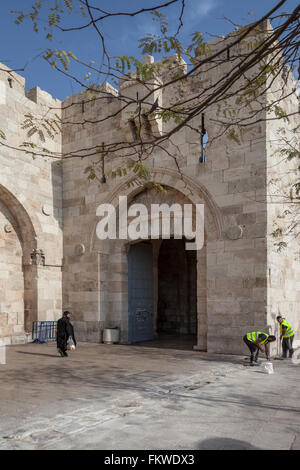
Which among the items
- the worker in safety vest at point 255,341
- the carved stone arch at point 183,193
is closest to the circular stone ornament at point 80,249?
the carved stone arch at point 183,193

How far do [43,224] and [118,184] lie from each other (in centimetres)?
239

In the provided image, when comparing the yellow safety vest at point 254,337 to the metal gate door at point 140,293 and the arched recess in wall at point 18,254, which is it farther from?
the arched recess in wall at point 18,254

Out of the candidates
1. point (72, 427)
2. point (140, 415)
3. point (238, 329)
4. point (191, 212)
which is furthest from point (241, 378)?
point (191, 212)

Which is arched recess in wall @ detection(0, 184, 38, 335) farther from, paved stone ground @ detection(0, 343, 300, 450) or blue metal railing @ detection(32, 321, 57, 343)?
paved stone ground @ detection(0, 343, 300, 450)

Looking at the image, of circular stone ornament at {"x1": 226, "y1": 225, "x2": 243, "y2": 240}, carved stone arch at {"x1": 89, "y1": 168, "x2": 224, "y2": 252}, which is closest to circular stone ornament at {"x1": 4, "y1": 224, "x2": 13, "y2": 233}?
carved stone arch at {"x1": 89, "y1": 168, "x2": 224, "y2": 252}

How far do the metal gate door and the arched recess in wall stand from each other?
8.48 ft

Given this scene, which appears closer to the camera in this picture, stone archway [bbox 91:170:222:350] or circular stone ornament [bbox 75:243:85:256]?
stone archway [bbox 91:170:222:350]

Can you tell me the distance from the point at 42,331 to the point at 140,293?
2876 millimetres

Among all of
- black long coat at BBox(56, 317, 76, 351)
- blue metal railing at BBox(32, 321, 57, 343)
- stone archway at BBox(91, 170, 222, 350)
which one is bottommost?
blue metal railing at BBox(32, 321, 57, 343)

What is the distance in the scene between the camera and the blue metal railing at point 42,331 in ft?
35.7

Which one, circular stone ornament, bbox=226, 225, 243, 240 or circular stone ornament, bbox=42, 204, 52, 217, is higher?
circular stone ornament, bbox=42, 204, 52, 217

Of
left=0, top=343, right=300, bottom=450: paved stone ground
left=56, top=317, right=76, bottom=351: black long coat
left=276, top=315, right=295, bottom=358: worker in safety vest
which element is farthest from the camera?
left=56, top=317, right=76, bottom=351: black long coat

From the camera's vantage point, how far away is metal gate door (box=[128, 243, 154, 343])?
11.5 metres

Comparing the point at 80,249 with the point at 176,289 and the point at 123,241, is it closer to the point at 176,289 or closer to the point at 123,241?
the point at 123,241
